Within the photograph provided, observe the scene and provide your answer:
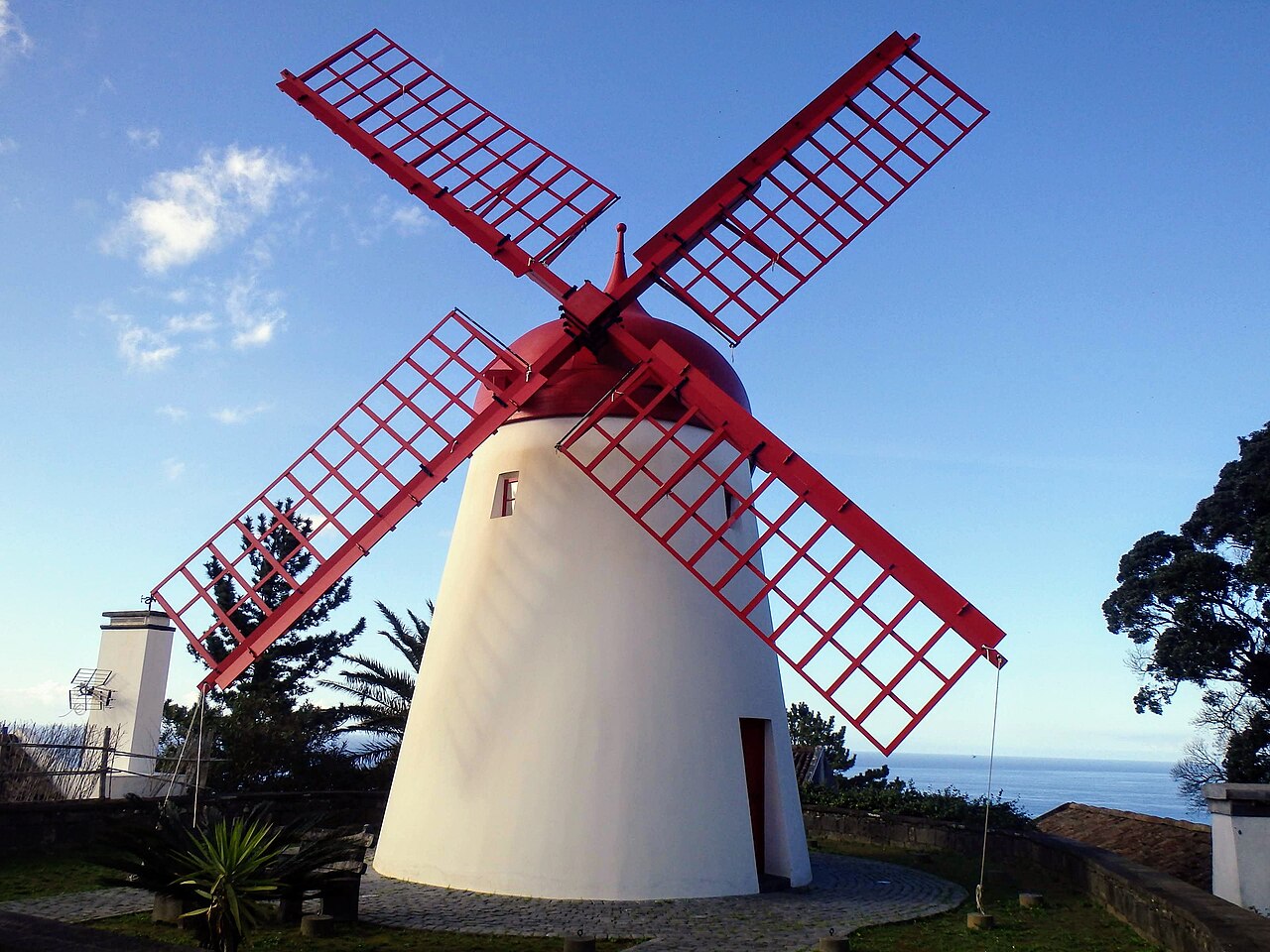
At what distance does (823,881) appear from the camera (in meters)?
10.4

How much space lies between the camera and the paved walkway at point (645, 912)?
294 inches

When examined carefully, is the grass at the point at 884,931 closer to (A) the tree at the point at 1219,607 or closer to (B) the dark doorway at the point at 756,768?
(B) the dark doorway at the point at 756,768

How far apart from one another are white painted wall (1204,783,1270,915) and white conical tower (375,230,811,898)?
3717mm

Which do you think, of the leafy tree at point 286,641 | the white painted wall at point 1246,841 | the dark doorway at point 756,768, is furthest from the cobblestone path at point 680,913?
the leafy tree at point 286,641

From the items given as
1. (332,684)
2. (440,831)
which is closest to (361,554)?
(440,831)

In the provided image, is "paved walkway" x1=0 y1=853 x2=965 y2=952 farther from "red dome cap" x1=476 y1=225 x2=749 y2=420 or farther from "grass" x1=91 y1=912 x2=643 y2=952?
"red dome cap" x1=476 y1=225 x2=749 y2=420

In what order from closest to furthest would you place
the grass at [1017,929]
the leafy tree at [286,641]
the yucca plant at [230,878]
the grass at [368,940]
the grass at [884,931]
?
the yucca plant at [230,878]
the grass at [368,940]
the grass at [884,931]
the grass at [1017,929]
the leafy tree at [286,641]

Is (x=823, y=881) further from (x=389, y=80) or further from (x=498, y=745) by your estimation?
(x=389, y=80)

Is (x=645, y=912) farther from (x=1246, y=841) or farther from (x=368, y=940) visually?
(x=1246, y=841)

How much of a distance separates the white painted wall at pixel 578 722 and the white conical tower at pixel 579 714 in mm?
14

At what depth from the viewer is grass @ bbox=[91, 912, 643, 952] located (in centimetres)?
692

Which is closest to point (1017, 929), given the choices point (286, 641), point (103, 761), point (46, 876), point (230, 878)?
point (230, 878)

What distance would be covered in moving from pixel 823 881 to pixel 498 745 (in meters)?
3.77

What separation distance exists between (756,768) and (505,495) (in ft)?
12.2
